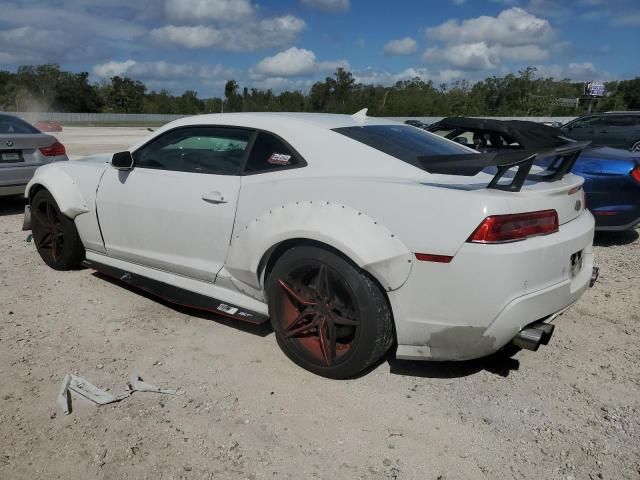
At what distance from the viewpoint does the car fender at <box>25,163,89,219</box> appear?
13.7ft

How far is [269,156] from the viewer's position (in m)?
3.14

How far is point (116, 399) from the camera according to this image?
2.71m

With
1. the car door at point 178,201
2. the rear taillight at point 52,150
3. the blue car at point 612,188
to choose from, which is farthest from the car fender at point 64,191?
the blue car at point 612,188

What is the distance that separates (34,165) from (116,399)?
5.49 meters

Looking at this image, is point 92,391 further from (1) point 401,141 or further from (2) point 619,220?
(2) point 619,220

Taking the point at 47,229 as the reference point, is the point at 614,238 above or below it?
below

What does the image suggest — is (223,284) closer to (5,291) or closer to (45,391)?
(45,391)

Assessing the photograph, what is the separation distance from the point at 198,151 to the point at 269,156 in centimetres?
71

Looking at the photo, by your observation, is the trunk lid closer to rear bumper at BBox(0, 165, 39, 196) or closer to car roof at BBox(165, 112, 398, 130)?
rear bumper at BBox(0, 165, 39, 196)

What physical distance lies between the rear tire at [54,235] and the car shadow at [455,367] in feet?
9.63

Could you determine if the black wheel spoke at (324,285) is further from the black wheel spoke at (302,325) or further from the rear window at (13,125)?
the rear window at (13,125)

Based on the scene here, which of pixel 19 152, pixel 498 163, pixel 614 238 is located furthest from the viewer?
pixel 19 152

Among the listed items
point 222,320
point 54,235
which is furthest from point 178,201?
point 54,235

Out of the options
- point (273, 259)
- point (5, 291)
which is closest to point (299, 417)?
point (273, 259)
